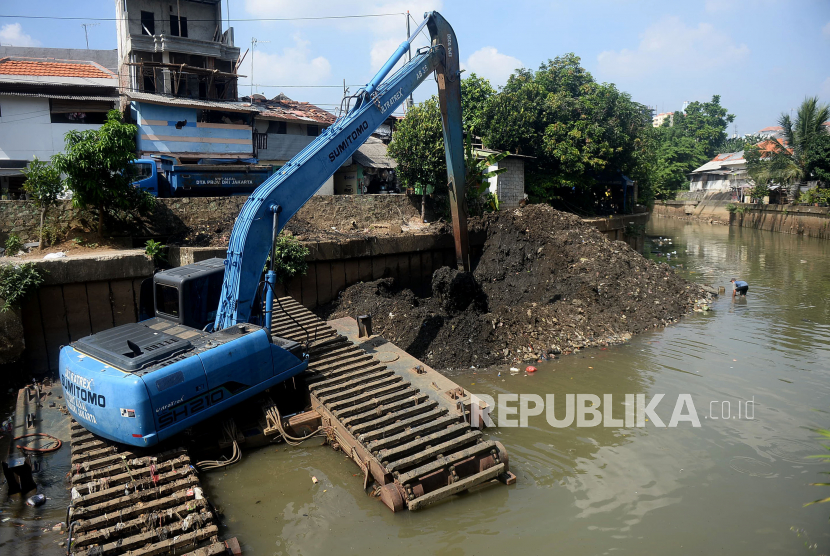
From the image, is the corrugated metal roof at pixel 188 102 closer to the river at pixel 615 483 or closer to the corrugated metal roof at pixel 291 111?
the corrugated metal roof at pixel 291 111

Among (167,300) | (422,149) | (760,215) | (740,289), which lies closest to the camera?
(167,300)

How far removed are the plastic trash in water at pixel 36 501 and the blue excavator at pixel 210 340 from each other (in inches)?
33.8

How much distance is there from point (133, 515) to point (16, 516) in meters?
1.63

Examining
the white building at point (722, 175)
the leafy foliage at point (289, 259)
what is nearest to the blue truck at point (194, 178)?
the leafy foliage at point (289, 259)

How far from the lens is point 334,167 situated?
802 cm

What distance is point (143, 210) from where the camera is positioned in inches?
433

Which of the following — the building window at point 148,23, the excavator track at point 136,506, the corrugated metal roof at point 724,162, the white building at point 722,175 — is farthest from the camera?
the corrugated metal roof at point 724,162

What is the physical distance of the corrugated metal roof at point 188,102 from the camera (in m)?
18.9

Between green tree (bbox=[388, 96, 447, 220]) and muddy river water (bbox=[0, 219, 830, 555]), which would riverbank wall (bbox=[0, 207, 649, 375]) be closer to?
green tree (bbox=[388, 96, 447, 220])

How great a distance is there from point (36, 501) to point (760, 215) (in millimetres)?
36791

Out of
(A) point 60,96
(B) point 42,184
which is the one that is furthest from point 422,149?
(A) point 60,96

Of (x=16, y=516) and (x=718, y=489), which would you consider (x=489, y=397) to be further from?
(x=16, y=516)

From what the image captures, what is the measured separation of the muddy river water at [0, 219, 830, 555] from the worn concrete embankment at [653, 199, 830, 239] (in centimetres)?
2201

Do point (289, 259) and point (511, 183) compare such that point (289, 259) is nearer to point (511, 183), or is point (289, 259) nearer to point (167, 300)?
point (167, 300)
